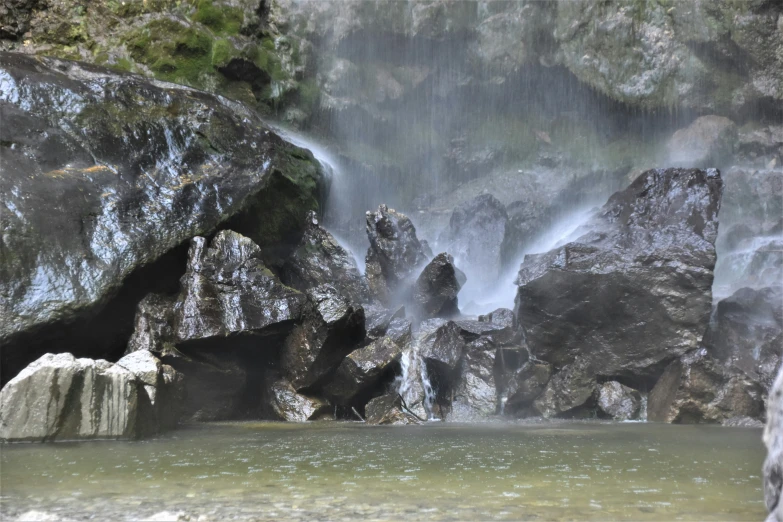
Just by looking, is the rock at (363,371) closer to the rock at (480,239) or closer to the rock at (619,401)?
the rock at (619,401)

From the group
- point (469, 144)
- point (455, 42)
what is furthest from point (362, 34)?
point (469, 144)

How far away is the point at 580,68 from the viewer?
16.5 metres

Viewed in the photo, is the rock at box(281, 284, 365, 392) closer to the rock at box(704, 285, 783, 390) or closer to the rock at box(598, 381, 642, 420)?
the rock at box(598, 381, 642, 420)

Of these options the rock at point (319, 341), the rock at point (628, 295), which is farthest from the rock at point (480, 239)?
the rock at point (319, 341)

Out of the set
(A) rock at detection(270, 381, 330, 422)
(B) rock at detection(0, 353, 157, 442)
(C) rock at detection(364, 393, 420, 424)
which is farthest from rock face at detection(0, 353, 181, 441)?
(C) rock at detection(364, 393, 420, 424)

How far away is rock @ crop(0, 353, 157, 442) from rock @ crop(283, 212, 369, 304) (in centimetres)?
425

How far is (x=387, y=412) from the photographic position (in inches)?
259

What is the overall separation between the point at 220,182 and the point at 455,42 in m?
11.6

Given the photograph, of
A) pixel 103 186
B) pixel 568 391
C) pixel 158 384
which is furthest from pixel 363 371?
pixel 103 186

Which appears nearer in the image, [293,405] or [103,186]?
[293,405]

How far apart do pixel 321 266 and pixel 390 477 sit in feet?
20.4

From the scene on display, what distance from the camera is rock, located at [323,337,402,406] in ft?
22.6

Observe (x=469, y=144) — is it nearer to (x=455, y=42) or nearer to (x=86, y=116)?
(x=455, y=42)

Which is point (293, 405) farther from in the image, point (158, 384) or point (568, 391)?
point (568, 391)
